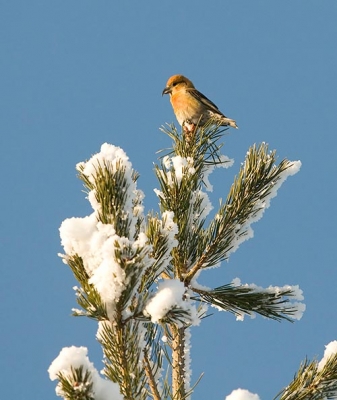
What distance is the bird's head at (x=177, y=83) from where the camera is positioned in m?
6.66

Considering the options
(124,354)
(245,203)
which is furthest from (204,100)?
(124,354)

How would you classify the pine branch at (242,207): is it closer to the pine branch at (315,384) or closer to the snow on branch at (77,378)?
the pine branch at (315,384)

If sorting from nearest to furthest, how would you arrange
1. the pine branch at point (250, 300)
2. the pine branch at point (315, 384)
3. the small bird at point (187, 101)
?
the pine branch at point (315, 384) → the pine branch at point (250, 300) → the small bird at point (187, 101)

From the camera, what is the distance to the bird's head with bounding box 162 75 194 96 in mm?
6664

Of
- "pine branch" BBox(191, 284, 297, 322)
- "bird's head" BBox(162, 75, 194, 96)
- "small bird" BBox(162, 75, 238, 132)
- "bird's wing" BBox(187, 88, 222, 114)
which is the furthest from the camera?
"bird's head" BBox(162, 75, 194, 96)

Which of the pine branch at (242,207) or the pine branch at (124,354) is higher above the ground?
the pine branch at (242,207)

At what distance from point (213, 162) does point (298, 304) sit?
928 millimetres

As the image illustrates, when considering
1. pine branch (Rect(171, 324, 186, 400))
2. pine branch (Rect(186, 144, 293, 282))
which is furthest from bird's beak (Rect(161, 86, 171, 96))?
pine branch (Rect(171, 324, 186, 400))

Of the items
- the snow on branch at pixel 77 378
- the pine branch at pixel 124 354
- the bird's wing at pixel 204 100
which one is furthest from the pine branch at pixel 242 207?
the bird's wing at pixel 204 100

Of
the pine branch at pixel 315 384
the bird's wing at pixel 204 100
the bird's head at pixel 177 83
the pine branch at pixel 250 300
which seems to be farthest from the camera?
the bird's head at pixel 177 83

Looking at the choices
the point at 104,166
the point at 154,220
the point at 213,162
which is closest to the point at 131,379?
the point at 154,220

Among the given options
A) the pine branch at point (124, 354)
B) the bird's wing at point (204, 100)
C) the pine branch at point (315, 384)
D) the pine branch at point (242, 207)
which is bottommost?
the pine branch at point (315, 384)

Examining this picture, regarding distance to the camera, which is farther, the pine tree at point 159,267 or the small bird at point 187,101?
the small bird at point 187,101

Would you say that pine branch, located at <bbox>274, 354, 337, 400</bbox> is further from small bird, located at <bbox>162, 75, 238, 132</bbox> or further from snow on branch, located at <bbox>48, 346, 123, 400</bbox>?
small bird, located at <bbox>162, 75, 238, 132</bbox>
